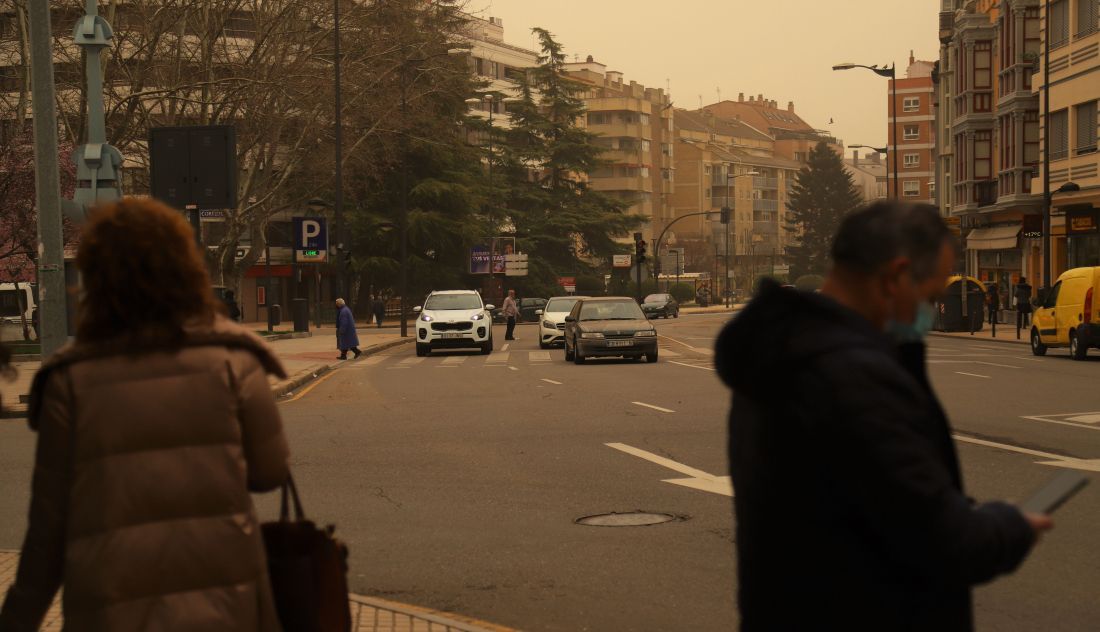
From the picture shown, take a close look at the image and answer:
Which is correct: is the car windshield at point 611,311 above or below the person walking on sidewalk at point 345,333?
above

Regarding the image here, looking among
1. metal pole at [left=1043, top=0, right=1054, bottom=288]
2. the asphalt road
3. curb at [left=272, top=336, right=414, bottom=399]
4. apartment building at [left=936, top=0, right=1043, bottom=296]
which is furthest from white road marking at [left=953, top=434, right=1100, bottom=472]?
apartment building at [left=936, top=0, right=1043, bottom=296]

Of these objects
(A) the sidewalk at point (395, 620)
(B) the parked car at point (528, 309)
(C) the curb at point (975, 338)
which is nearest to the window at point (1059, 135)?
(C) the curb at point (975, 338)

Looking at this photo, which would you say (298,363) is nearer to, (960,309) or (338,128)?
(338,128)

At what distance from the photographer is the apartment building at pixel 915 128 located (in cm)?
14125

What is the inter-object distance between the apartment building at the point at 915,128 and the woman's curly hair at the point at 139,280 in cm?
13889

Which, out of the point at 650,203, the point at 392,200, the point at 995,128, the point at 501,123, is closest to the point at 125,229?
the point at 995,128

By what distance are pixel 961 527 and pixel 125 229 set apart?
79.1 inches

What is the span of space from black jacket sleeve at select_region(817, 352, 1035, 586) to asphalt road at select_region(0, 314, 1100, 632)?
13.2 feet

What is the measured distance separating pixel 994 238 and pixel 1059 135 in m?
11.5

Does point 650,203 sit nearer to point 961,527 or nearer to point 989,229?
point 989,229

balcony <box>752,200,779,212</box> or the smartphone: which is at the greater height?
balcony <box>752,200,779,212</box>

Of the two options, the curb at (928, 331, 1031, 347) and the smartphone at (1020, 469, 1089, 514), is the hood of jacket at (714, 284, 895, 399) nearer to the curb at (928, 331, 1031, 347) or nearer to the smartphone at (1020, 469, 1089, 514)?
the smartphone at (1020, 469, 1089, 514)

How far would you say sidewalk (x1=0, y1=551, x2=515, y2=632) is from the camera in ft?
21.1

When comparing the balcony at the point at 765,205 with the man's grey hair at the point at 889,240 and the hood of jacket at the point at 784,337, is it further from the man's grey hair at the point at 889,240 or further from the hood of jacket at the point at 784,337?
the hood of jacket at the point at 784,337
